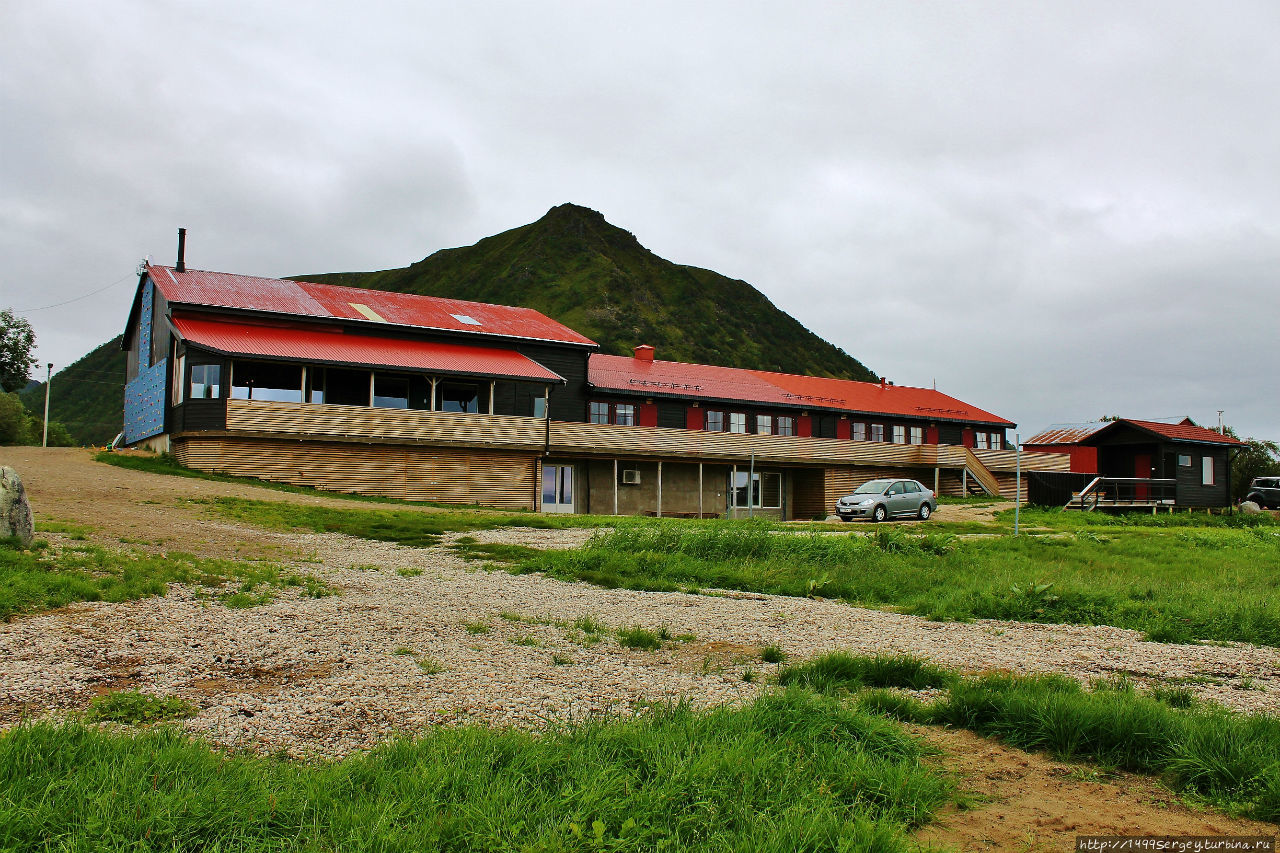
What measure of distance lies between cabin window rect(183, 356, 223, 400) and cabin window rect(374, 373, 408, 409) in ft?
18.1

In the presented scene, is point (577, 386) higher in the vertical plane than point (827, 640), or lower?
higher

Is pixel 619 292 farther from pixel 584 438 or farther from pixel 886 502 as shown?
pixel 886 502

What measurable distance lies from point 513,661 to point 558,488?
2719 centimetres

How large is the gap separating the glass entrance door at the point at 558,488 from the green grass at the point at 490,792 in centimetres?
2890

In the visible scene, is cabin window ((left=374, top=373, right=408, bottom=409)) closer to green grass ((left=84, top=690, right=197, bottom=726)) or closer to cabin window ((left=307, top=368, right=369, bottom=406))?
cabin window ((left=307, top=368, right=369, bottom=406))

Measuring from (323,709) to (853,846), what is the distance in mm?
3290

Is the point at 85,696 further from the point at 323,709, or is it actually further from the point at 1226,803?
the point at 1226,803

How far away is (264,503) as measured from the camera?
19141 mm

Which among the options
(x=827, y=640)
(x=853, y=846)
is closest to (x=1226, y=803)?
(x=853, y=846)

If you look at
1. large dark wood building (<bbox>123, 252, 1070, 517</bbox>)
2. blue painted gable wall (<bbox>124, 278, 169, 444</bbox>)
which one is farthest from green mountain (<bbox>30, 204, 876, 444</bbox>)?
large dark wood building (<bbox>123, 252, 1070, 517</bbox>)

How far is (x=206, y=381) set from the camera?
26891 millimetres

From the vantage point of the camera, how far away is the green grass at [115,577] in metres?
7.36

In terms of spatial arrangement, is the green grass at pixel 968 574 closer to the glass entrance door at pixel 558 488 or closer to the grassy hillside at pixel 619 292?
the glass entrance door at pixel 558 488

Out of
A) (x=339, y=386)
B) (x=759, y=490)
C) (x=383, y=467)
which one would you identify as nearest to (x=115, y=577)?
(x=383, y=467)
